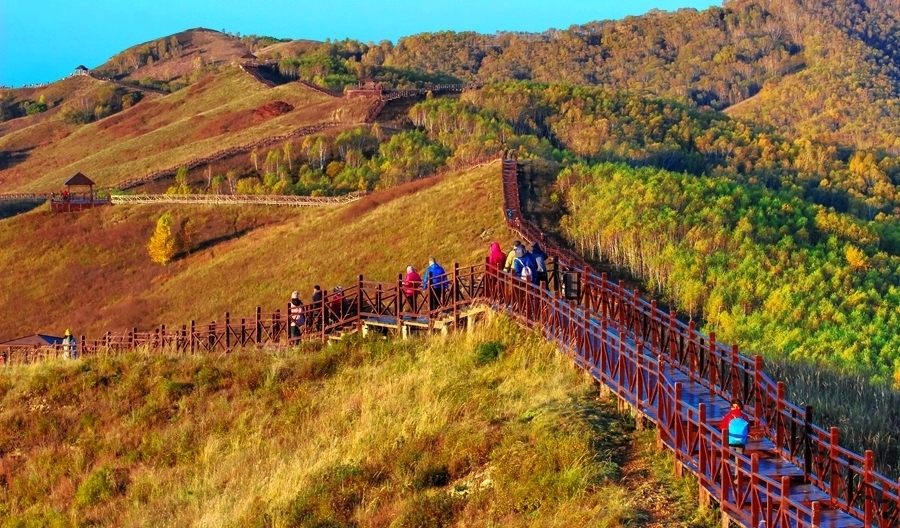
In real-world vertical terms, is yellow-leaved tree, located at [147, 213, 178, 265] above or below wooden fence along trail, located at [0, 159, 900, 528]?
below

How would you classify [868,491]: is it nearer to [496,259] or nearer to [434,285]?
[496,259]

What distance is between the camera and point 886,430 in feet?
44.1

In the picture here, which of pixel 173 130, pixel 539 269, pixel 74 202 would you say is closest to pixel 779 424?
pixel 539 269

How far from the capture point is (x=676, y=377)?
1377 cm

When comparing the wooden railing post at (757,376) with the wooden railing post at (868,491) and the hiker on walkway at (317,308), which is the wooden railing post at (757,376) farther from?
the hiker on walkway at (317,308)

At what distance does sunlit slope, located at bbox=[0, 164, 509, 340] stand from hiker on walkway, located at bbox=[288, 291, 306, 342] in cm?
1411

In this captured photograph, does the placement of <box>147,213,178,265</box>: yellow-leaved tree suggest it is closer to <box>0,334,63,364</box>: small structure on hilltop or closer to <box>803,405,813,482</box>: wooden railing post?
<box>0,334,63,364</box>: small structure on hilltop

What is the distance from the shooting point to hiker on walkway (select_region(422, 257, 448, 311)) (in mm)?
18625

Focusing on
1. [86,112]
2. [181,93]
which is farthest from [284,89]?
[86,112]

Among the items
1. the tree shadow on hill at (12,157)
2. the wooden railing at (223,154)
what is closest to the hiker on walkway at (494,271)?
the wooden railing at (223,154)

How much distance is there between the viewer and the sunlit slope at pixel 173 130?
83688 mm

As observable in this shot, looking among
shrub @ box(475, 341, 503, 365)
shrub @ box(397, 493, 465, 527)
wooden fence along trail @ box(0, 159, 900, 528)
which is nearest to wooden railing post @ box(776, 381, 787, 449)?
wooden fence along trail @ box(0, 159, 900, 528)

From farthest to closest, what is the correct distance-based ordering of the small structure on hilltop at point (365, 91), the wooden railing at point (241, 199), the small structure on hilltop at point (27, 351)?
the small structure on hilltop at point (365, 91), the wooden railing at point (241, 199), the small structure on hilltop at point (27, 351)

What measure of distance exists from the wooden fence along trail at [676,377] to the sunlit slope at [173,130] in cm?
6183
